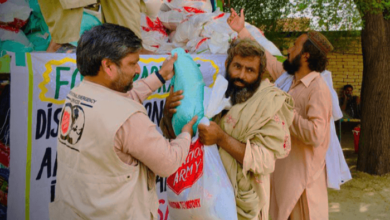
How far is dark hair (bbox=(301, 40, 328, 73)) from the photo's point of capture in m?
3.09

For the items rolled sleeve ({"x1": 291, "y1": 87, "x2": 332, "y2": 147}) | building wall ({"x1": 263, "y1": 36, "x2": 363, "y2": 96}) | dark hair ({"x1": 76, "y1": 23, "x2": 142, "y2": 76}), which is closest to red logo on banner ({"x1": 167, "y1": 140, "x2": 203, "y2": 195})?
dark hair ({"x1": 76, "y1": 23, "x2": 142, "y2": 76})

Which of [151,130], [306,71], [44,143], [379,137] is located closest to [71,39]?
[44,143]

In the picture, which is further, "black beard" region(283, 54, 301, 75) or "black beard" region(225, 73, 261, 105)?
"black beard" region(283, 54, 301, 75)

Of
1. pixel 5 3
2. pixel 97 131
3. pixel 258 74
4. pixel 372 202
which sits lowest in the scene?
pixel 372 202

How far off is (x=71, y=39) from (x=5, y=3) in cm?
127

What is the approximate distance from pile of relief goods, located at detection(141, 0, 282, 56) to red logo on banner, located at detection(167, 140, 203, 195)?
147cm

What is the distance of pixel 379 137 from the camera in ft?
20.8

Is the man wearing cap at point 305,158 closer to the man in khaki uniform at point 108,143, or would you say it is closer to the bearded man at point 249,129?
the bearded man at point 249,129

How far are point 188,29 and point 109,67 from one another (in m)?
2.15

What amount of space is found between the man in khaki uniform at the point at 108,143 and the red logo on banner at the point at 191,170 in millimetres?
351

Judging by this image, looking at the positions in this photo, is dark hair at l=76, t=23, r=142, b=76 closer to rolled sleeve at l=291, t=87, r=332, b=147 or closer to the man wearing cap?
rolled sleeve at l=291, t=87, r=332, b=147

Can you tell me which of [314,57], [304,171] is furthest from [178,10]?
[304,171]

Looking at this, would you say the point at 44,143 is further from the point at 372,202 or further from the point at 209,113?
the point at 372,202

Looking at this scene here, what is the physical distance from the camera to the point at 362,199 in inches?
216
